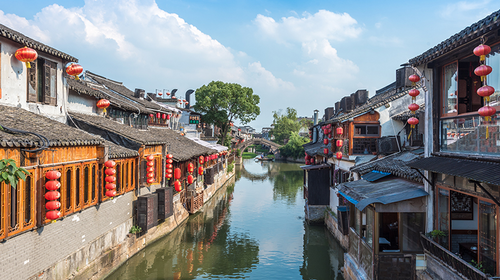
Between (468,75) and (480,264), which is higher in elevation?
(468,75)

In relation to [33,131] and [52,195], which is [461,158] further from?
[33,131]

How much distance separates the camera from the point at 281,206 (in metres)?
26.8

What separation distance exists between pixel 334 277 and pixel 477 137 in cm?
867

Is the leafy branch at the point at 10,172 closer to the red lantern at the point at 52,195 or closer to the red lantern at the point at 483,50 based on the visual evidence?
the red lantern at the point at 52,195

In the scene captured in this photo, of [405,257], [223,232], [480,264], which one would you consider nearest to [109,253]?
[223,232]

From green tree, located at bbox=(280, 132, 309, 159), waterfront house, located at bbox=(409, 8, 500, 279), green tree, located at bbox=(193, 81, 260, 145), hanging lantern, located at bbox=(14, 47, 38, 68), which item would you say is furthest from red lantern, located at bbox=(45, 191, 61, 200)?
green tree, located at bbox=(280, 132, 309, 159)

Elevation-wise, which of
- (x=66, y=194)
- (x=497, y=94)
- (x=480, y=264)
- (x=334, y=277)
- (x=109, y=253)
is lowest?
(x=334, y=277)

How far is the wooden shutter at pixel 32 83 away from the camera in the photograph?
10953 millimetres

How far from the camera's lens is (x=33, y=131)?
28.0 feet

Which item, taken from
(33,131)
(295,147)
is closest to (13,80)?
(33,131)

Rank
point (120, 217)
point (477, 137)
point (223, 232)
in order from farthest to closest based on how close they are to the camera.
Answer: point (223, 232) < point (120, 217) < point (477, 137)

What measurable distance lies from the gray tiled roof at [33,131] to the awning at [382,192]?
25.1 feet

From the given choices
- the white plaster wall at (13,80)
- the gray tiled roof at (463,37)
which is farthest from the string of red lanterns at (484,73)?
the white plaster wall at (13,80)

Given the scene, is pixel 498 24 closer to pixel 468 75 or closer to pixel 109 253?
pixel 468 75
